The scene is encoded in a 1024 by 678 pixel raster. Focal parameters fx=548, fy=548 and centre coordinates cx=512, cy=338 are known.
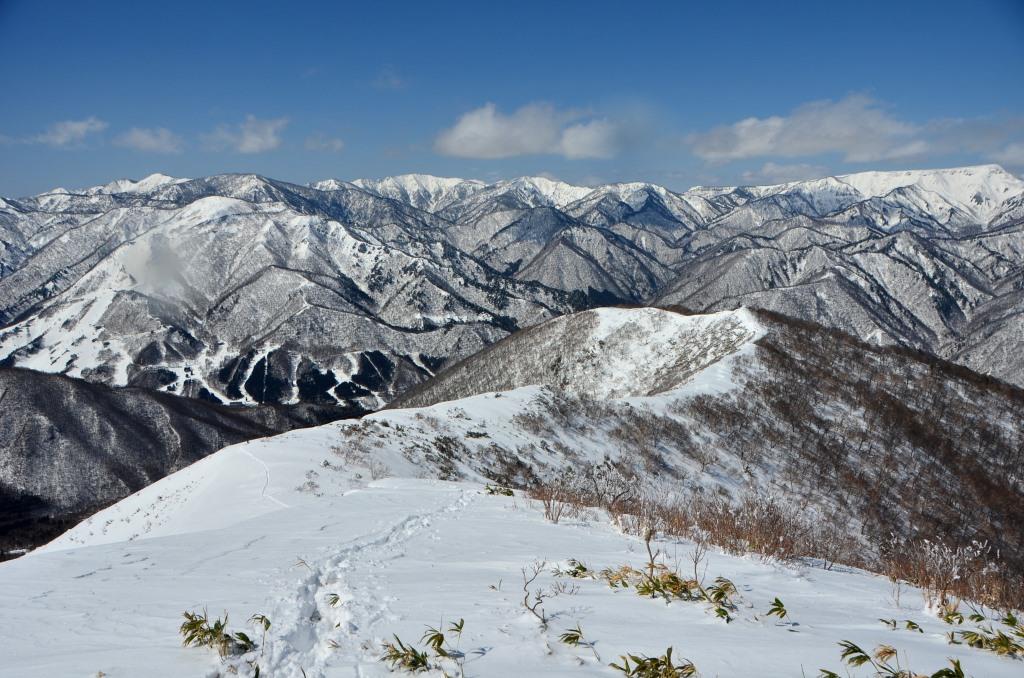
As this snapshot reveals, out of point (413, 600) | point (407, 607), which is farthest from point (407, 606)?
point (413, 600)

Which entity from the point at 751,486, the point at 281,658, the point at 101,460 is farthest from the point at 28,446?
the point at 281,658

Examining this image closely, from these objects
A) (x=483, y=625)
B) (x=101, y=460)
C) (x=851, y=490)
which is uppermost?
(x=483, y=625)

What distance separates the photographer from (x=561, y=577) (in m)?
5.91

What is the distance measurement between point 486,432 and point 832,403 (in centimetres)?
3314

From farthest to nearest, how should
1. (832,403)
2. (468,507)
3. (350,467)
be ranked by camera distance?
(832,403) → (350,467) → (468,507)

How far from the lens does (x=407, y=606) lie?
5023mm

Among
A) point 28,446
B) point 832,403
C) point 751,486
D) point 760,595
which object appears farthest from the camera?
point 28,446

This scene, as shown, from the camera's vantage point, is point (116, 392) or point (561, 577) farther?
point (116, 392)

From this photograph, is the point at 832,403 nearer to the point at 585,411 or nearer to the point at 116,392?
the point at 585,411

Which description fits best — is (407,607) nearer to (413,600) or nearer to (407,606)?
(407,606)

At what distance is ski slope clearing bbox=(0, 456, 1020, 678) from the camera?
3920 mm

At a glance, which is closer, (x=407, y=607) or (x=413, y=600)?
(x=407, y=607)

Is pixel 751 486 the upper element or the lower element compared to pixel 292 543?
lower

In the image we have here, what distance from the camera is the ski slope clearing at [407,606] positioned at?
3.92 m
